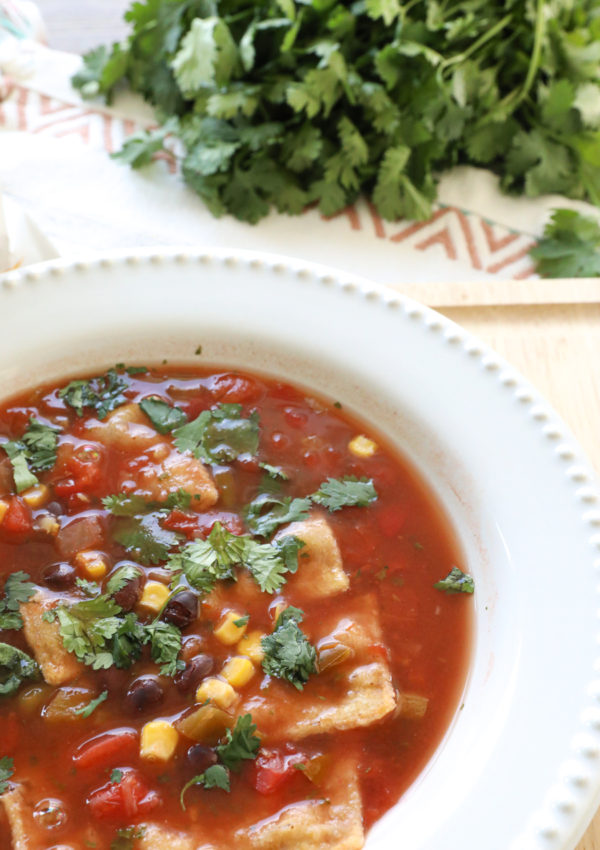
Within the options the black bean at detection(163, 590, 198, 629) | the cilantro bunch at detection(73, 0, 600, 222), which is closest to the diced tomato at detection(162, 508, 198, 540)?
the black bean at detection(163, 590, 198, 629)

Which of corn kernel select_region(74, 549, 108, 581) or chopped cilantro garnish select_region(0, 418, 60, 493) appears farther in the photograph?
chopped cilantro garnish select_region(0, 418, 60, 493)

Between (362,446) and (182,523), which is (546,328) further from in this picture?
(182,523)

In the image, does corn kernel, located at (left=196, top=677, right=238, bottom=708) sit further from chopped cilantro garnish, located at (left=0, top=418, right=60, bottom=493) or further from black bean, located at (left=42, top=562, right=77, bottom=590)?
chopped cilantro garnish, located at (left=0, top=418, right=60, bottom=493)

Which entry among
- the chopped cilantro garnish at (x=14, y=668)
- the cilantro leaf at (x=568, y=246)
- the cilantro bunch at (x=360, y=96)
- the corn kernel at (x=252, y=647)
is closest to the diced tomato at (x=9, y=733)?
the chopped cilantro garnish at (x=14, y=668)

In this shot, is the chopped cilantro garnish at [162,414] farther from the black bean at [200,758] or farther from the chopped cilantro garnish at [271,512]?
the black bean at [200,758]

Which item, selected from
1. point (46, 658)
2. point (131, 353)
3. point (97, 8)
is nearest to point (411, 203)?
point (131, 353)

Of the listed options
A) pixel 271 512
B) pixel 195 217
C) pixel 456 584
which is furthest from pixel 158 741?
pixel 195 217
